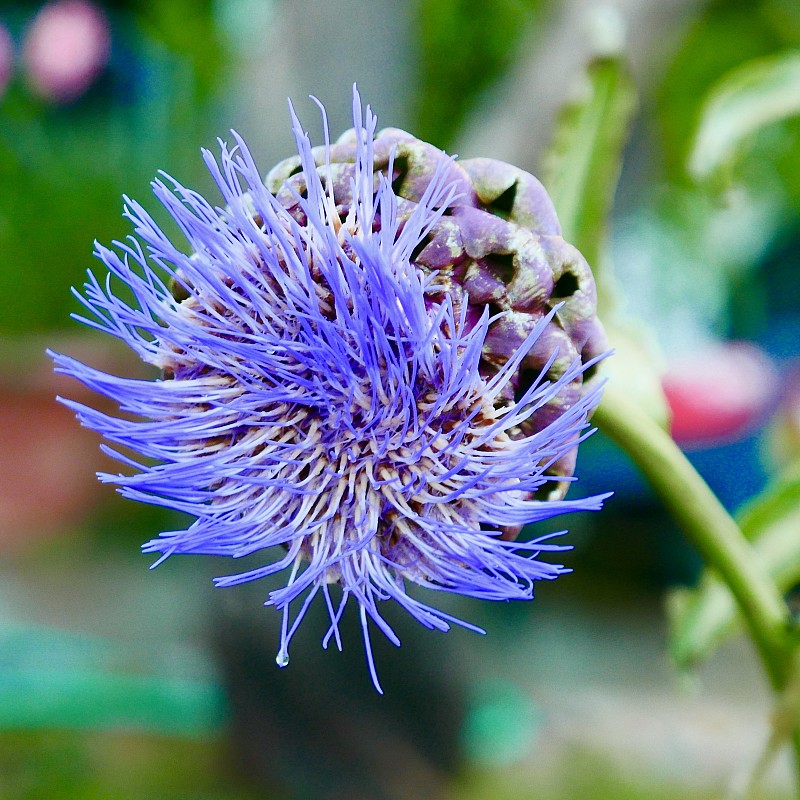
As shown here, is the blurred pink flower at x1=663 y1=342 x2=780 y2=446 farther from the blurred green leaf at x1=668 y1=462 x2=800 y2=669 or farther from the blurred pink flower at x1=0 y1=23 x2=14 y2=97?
the blurred pink flower at x1=0 y1=23 x2=14 y2=97

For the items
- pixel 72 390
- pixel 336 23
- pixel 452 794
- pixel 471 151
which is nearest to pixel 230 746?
pixel 452 794

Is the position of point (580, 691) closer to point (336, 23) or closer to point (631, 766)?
point (631, 766)

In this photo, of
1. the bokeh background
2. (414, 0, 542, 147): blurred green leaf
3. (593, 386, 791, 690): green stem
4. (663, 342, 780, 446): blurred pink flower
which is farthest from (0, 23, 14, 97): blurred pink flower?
(593, 386, 791, 690): green stem

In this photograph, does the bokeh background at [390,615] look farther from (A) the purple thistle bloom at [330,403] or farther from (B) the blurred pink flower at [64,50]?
(A) the purple thistle bloom at [330,403]

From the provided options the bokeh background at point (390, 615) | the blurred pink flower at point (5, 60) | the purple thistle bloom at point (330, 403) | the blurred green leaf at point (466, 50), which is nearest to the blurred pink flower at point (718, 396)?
the bokeh background at point (390, 615)

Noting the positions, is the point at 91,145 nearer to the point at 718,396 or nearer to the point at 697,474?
the point at 718,396
